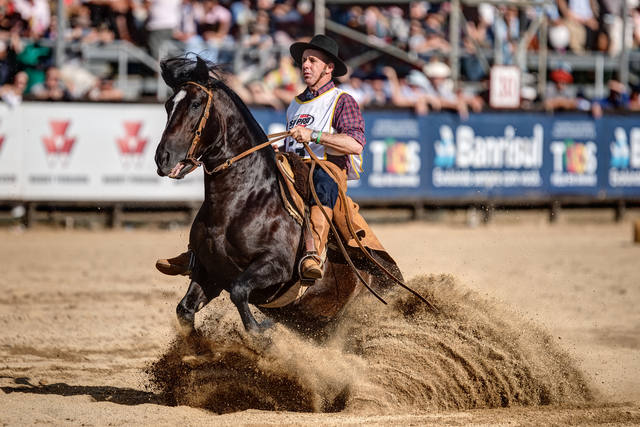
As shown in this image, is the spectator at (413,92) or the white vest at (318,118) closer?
the white vest at (318,118)

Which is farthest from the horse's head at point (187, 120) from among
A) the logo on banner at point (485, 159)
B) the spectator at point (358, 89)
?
the logo on banner at point (485, 159)

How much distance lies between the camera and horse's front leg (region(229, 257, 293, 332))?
5352mm

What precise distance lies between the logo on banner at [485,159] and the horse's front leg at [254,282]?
11.4 m

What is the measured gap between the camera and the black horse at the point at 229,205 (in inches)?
213

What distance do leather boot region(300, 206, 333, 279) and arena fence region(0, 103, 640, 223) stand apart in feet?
31.6

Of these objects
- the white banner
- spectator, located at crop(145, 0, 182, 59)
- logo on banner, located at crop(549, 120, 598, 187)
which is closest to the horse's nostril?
the white banner

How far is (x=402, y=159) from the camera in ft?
54.0

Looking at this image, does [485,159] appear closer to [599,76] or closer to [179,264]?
[599,76]

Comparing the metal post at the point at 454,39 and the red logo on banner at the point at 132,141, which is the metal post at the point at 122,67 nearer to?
the red logo on banner at the point at 132,141

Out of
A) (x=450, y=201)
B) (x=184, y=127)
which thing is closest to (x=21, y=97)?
(x=450, y=201)

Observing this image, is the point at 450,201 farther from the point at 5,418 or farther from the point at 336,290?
the point at 5,418

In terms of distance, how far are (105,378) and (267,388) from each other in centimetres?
149

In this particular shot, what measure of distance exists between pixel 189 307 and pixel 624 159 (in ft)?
45.9

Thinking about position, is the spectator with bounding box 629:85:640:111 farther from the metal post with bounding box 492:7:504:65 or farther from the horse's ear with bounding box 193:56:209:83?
the horse's ear with bounding box 193:56:209:83
